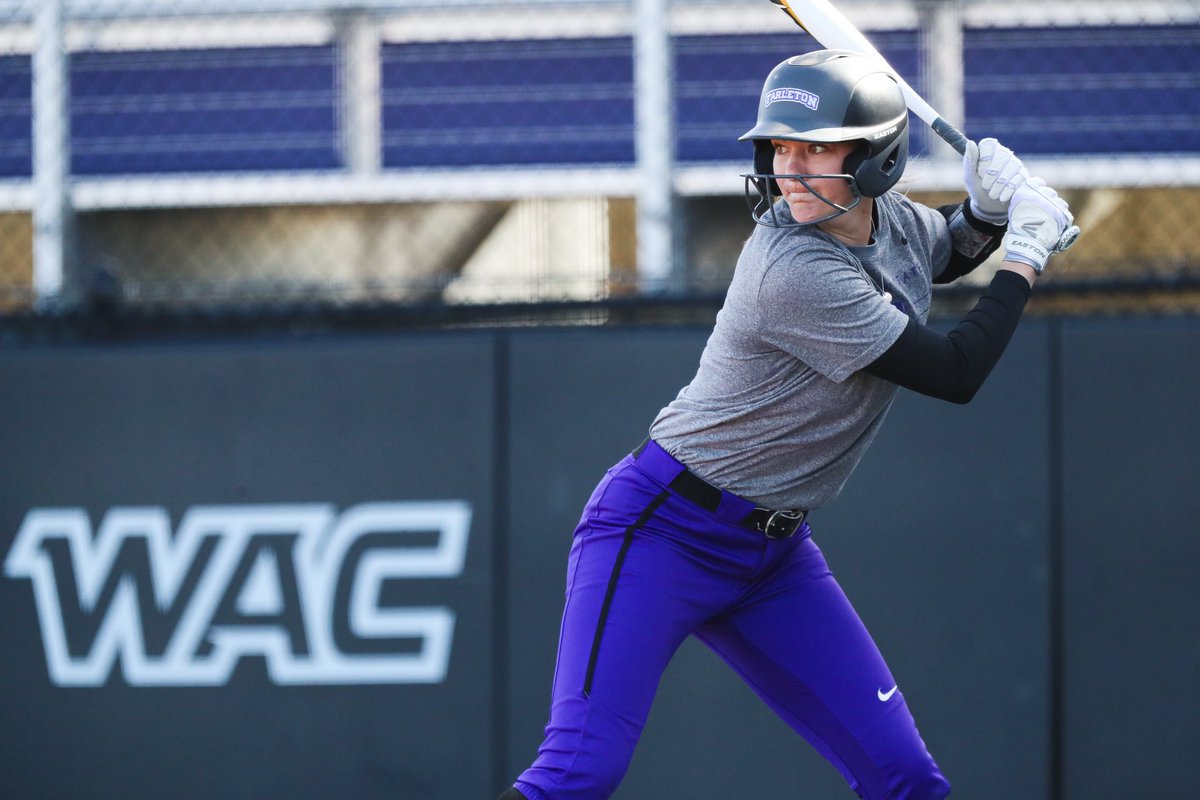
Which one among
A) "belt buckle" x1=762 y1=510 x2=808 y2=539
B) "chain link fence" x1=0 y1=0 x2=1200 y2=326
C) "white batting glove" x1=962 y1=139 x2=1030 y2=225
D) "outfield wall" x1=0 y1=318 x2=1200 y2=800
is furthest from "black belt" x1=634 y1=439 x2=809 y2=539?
"chain link fence" x1=0 y1=0 x2=1200 y2=326

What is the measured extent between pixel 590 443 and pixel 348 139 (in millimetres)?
1433

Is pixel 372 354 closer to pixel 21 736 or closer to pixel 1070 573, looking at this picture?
pixel 21 736

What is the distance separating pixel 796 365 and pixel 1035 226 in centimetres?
55

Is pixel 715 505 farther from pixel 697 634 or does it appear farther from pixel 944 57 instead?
pixel 944 57

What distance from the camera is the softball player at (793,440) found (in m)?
2.58

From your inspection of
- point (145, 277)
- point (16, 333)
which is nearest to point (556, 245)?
point (145, 277)

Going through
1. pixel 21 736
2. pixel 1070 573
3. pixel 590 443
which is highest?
pixel 590 443

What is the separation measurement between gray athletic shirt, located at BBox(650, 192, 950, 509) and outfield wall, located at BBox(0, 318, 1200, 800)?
1.33 meters

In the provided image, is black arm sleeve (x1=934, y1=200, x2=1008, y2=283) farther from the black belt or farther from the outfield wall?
the outfield wall

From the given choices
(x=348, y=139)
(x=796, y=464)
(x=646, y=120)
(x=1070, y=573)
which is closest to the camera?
(x=796, y=464)

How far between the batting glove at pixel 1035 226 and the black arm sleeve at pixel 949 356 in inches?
6.3

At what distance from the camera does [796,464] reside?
9.07ft

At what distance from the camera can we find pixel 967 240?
3062 millimetres

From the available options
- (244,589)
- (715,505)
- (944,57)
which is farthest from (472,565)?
(944,57)
